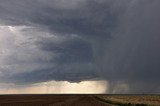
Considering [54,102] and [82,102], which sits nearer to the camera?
[82,102]

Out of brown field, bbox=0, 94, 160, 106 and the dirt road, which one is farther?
brown field, bbox=0, 94, 160, 106

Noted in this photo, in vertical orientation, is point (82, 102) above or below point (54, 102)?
below

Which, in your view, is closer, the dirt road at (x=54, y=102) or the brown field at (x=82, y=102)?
the dirt road at (x=54, y=102)
